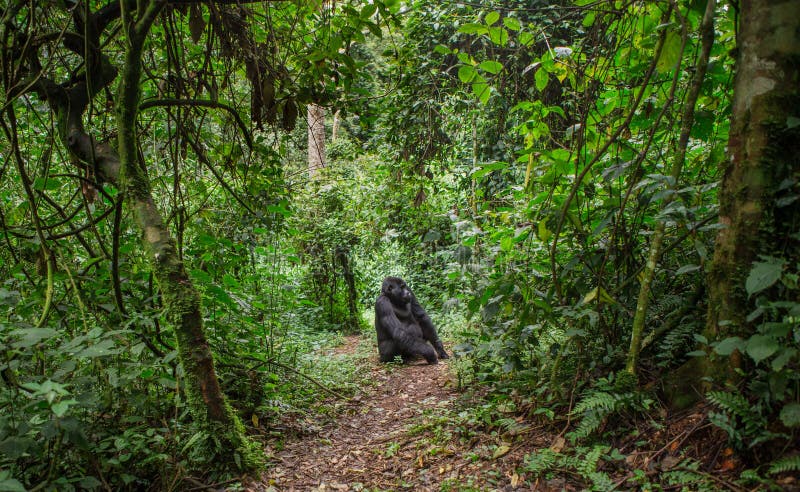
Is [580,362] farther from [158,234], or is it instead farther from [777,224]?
[158,234]

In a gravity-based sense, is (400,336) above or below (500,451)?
above

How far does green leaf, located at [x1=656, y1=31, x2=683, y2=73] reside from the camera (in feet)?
7.45

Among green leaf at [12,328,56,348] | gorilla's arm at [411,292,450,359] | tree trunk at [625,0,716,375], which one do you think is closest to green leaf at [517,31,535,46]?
tree trunk at [625,0,716,375]

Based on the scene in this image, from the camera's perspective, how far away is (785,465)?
150 cm

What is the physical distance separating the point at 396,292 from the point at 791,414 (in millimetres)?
4827

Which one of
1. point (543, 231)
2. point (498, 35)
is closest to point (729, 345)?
point (543, 231)

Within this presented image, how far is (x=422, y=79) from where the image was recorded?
204 inches

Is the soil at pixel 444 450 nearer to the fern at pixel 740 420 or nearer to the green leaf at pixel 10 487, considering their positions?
the fern at pixel 740 420

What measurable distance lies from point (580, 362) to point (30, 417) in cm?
275

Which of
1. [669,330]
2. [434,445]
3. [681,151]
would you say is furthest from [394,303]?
[681,151]

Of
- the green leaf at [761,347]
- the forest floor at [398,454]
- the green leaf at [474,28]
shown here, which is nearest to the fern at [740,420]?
the green leaf at [761,347]

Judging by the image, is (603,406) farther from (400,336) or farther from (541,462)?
(400,336)

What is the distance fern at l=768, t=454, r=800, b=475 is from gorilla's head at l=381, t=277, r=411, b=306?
15.4 feet

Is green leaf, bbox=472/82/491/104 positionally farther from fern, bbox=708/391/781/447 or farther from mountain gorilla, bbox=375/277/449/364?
mountain gorilla, bbox=375/277/449/364
